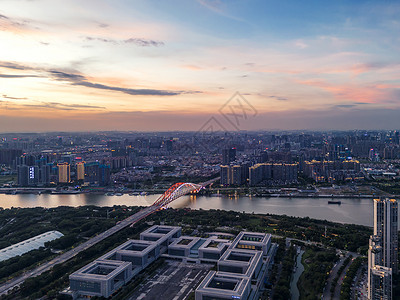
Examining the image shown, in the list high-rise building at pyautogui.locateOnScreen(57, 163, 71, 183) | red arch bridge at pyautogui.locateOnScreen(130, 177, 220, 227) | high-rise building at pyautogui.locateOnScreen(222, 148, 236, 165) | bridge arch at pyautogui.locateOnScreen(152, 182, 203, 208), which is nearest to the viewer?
red arch bridge at pyautogui.locateOnScreen(130, 177, 220, 227)

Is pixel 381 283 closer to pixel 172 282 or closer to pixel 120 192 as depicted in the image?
pixel 172 282

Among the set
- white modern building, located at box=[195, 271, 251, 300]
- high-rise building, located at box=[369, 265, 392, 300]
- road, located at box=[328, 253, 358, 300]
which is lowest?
road, located at box=[328, 253, 358, 300]

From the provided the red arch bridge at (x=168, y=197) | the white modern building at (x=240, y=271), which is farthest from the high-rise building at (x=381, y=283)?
the red arch bridge at (x=168, y=197)

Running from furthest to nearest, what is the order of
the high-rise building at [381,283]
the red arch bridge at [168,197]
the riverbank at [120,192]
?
the riverbank at [120,192] → the red arch bridge at [168,197] → the high-rise building at [381,283]

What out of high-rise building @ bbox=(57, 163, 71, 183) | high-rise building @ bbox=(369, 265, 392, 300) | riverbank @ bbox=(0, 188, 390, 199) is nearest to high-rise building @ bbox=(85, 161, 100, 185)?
riverbank @ bbox=(0, 188, 390, 199)

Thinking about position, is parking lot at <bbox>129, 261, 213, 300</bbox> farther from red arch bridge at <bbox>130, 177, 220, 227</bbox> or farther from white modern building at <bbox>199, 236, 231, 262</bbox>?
red arch bridge at <bbox>130, 177, 220, 227</bbox>

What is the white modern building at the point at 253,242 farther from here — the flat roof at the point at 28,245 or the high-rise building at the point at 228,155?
the high-rise building at the point at 228,155

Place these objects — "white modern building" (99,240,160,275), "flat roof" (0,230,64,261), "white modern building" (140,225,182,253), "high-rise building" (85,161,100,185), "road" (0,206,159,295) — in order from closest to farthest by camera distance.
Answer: "road" (0,206,159,295), "white modern building" (99,240,160,275), "flat roof" (0,230,64,261), "white modern building" (140,225,182,253), "high-rise building" (85,161,100,185)

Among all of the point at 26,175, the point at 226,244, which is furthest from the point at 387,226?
the point at 26,175

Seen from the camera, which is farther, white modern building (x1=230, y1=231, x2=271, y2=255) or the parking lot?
white modern building (x1=230, y1=231, x2=271, y2=255)
